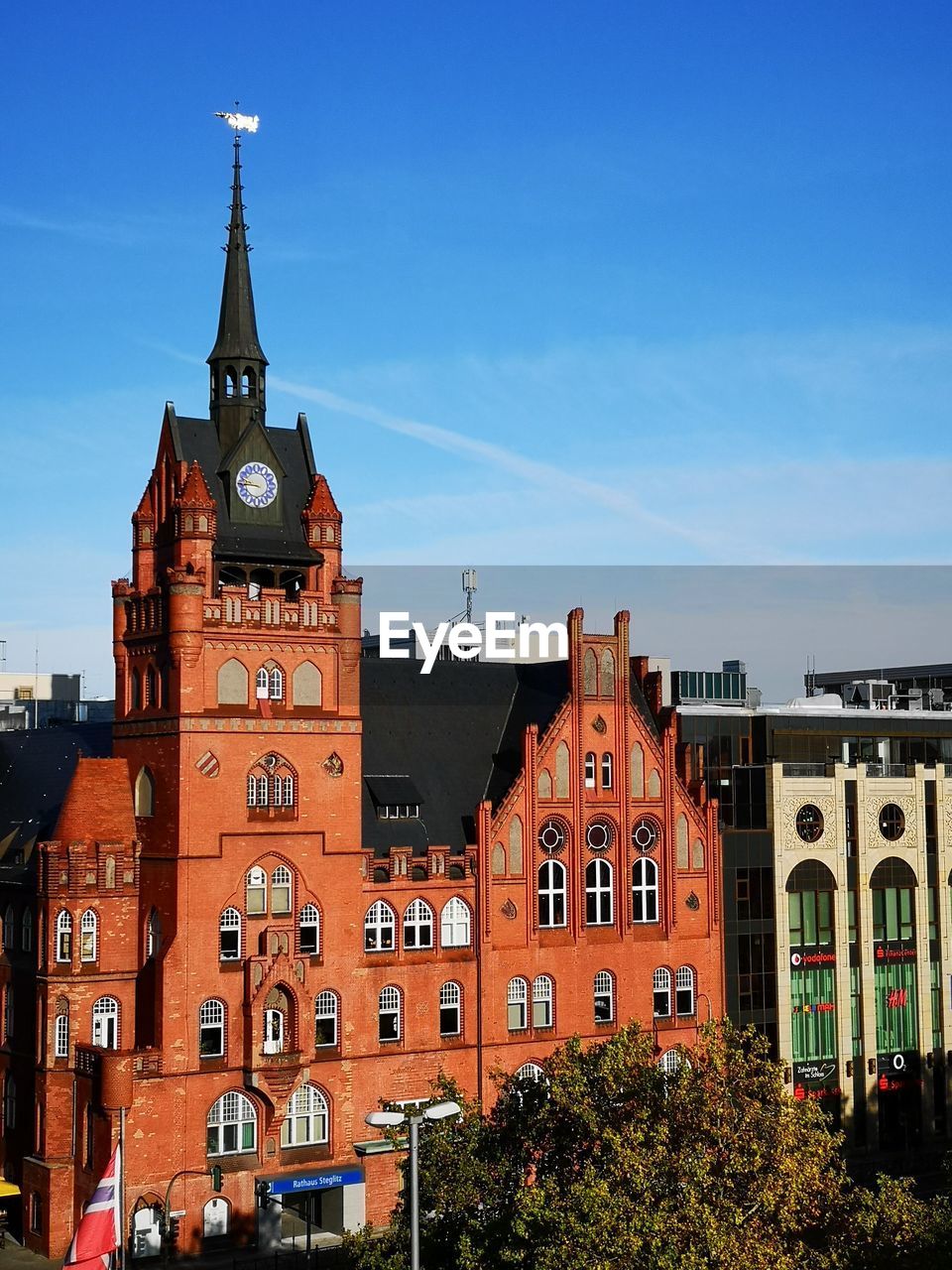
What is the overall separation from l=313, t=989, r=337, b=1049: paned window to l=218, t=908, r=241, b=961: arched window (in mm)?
4769

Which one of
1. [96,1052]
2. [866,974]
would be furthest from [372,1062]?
[866,974]

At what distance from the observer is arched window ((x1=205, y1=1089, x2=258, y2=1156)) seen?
254 ft

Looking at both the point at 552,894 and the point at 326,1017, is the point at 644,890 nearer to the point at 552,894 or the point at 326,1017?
the point at 552,894

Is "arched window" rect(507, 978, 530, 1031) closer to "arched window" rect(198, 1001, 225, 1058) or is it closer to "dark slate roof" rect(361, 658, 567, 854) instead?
"dark slate roof" rect(361, 658, 567, 854)

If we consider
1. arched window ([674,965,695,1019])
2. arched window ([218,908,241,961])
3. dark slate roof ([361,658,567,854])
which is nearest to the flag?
arched window ([218,908,241,961])

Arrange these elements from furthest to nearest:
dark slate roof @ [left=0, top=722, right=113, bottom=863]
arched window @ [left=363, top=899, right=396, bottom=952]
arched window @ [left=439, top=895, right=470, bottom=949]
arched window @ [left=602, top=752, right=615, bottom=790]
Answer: dark slate roof @ [left=0, top=722, right=113, bottom=863], arched window @ [left=602, top=752, right=615, bottom=790], arched window @ [left=439, top=895, right=470, bottom=949], arched window @ [left=363, top=899, right=396, bottom=952]

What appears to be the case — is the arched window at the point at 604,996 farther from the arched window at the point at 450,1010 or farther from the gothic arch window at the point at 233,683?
the gothic arch window at the point at 233,683

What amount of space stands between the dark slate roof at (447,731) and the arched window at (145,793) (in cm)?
1078

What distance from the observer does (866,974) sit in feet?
317

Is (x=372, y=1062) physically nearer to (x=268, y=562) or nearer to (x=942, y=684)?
(x=268, y=562)

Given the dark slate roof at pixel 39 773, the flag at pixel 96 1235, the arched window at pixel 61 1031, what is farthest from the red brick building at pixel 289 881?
the flag at pixel 96 1235

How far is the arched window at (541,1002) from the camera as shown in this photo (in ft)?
284

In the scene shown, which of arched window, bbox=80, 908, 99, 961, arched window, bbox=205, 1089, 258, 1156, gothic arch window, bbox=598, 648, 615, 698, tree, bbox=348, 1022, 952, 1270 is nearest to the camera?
tree, bbox=348, 1022, 952, 1270

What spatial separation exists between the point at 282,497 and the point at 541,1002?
28.7m
